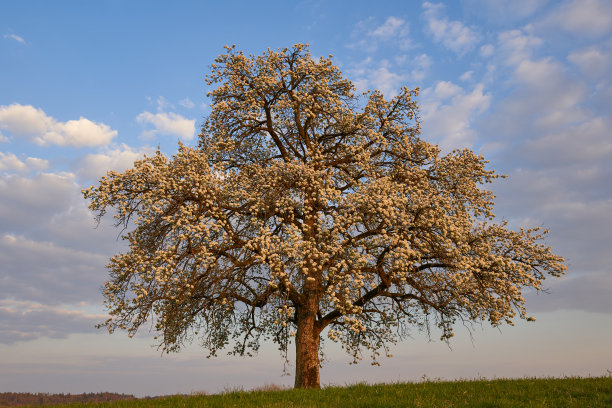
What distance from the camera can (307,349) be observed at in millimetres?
21828

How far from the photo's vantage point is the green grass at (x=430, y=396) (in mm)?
13883

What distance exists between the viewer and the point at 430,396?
47.6 feet

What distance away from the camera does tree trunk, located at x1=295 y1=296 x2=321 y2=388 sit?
2125cm

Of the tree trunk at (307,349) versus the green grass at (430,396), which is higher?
the tree trunk at (307,349)

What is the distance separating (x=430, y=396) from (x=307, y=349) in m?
8.23

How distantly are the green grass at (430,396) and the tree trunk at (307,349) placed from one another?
4271mm

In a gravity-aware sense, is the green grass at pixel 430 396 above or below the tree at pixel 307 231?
below

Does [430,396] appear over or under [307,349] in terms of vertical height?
under

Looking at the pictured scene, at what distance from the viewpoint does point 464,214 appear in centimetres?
2216

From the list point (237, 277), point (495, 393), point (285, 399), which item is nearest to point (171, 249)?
point (237, 277)

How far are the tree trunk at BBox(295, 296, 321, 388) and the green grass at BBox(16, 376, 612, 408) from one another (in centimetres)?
427

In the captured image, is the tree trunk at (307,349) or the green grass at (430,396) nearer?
the green grass at (430,396)

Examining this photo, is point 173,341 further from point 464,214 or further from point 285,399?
point 464,214

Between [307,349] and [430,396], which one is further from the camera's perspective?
[307,349]
